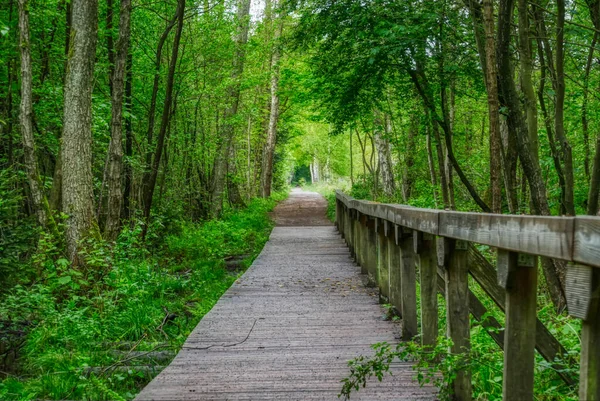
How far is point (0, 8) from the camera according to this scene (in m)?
11.1

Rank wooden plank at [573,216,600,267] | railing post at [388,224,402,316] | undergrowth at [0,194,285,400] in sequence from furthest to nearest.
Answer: railing post at [388,224,402,316] < undergrowth at [0,194,285,400] < wooden plank at [573,216,600,267]

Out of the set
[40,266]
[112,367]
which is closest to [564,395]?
[112,367]

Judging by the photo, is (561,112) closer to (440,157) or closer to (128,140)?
(440,157)

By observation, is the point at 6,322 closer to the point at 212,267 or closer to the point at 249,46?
the point at 212,267

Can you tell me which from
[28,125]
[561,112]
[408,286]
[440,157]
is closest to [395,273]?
[408,286]

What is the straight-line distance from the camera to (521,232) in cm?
194

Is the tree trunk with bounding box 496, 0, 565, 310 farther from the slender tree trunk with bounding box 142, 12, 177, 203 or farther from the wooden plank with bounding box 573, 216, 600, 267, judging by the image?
the slender tree trunk with bounding box 142, 12, 177, 203

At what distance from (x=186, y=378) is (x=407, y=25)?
24.4 feet

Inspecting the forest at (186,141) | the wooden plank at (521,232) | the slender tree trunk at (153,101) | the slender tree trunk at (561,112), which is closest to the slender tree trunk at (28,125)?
the forest at (186,141)

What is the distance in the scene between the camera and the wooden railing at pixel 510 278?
1.59m

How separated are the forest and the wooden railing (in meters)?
0.43

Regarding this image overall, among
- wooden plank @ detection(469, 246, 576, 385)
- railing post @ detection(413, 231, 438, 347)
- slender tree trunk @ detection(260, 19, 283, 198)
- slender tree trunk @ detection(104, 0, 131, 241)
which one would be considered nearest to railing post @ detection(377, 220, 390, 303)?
→ railing post @ detection(413, 231, 438, 347)

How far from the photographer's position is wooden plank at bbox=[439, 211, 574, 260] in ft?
5.42

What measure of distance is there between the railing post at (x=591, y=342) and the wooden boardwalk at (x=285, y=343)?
5.64 ft
